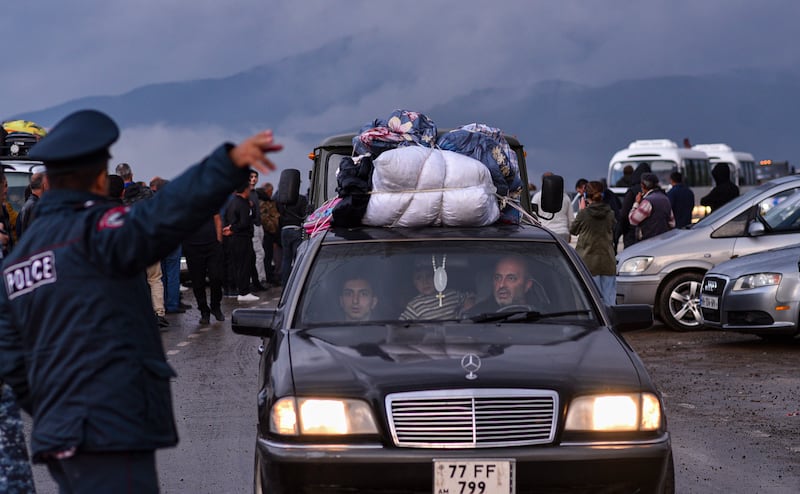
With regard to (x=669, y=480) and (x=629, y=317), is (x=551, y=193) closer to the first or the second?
(x=629, y=317)

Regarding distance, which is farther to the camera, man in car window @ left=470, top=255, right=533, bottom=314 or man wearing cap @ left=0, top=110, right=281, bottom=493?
man in car window @ left=470, top=255, right=533, bottom=314

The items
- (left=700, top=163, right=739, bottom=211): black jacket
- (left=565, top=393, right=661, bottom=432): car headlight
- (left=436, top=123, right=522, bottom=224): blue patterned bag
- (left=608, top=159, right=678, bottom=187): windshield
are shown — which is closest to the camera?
Result: (left=565, top=393, right=661, bottom=432): car headlight

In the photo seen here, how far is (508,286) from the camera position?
24.2 ft

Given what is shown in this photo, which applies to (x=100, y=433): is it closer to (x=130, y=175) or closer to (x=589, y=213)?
(x=589, y=213)

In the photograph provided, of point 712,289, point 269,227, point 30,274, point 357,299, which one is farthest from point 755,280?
point 269,227

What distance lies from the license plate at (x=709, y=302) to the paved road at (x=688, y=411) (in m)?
0.43

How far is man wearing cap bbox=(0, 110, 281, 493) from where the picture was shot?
4090mm

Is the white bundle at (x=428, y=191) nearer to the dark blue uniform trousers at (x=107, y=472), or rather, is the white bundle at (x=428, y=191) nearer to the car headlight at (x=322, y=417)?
the car headlight at (x=322, y=417)

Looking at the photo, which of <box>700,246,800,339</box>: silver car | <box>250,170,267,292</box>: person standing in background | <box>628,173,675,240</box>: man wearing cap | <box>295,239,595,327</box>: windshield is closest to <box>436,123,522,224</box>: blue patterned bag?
<box>295,239,595,327</box>: windshield

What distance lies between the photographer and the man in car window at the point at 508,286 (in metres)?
7.32

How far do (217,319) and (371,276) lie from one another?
1283cm

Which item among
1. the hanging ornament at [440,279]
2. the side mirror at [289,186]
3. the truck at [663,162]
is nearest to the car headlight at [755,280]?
the side mirror at [289,186]

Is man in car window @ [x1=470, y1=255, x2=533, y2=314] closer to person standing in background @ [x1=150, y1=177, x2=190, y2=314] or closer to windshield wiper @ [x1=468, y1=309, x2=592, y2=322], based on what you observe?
windshield wiper @ [x1=468, y1=309, x2=592, y2=322]

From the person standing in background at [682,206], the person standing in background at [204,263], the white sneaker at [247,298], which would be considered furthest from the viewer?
the white sneaker at [247,298]
